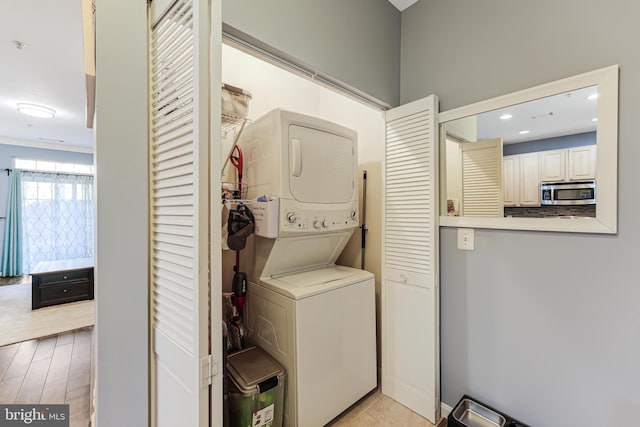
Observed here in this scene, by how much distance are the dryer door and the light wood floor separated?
6.64 feet

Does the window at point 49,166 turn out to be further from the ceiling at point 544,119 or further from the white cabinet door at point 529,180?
the white cabinet door at point 529,180

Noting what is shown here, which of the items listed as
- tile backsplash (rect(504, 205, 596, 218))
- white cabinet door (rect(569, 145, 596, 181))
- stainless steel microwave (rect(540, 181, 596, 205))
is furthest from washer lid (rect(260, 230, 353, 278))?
white cabinet door (rect(569, 145, 596, 181))

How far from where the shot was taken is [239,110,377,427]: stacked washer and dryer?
1.56 metres

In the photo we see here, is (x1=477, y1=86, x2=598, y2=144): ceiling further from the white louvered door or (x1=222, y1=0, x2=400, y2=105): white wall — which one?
the white louvered door

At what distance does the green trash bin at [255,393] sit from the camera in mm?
1395

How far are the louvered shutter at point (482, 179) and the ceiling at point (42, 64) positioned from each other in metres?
2.93

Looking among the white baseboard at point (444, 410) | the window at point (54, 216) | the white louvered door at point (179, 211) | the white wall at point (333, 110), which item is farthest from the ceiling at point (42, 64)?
the white baseboard at point (444, 410)

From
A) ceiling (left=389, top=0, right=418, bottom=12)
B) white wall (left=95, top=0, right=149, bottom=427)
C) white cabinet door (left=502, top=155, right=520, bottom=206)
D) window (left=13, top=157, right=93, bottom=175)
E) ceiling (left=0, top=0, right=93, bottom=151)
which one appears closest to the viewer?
white wall (left=95, top=0, right=149, bottom=427)

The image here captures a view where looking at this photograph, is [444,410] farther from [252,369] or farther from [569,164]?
[569,164]

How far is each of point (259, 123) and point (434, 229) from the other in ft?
4.26

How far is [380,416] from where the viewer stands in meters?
1.80

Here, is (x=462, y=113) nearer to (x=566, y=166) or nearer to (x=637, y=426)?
(x=566, y=166)

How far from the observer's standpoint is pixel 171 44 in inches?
33.9

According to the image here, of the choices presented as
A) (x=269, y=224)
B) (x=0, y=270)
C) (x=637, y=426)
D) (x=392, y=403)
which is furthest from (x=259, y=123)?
(x=0, y=270)
